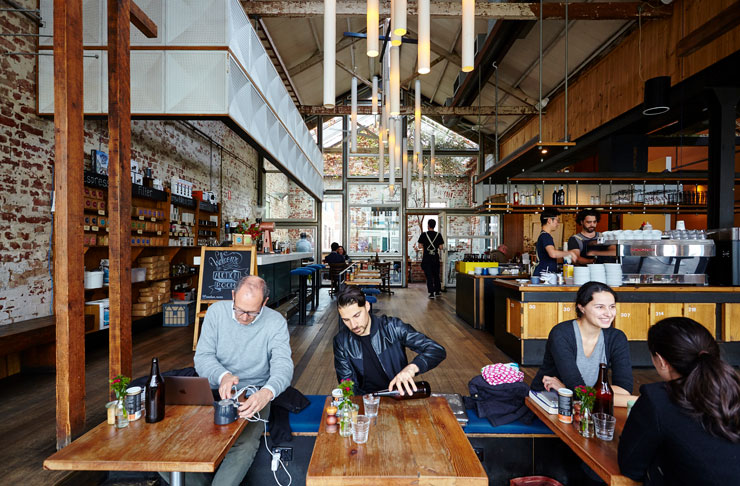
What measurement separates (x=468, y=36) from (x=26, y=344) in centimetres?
477

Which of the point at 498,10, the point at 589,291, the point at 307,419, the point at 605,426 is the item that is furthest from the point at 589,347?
the point at 498,10

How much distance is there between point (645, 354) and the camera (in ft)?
14.9

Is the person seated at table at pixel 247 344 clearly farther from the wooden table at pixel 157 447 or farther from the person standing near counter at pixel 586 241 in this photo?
the person standing near counter at pixel 586 241

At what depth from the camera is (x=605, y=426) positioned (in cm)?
168

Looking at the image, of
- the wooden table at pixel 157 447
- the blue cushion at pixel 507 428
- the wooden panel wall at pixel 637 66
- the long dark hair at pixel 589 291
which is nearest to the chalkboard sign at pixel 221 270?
the wooden table at pixel 157 447

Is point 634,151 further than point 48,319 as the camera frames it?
Yes

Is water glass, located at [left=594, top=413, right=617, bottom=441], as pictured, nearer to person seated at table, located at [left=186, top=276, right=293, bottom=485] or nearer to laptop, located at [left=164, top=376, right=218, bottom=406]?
person seated at table, located at [left=186, top=276, right=293, bottom=485]

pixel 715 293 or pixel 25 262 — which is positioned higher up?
pixel 25 262

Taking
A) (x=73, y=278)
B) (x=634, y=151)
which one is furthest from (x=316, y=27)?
(x=73, y=278)

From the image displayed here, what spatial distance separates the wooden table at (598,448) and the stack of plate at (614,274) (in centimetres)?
293

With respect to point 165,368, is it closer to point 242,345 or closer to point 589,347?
point 242,345

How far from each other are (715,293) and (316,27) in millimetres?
8783

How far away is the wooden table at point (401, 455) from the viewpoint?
1.33m

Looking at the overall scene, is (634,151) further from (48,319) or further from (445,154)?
(48,319)
